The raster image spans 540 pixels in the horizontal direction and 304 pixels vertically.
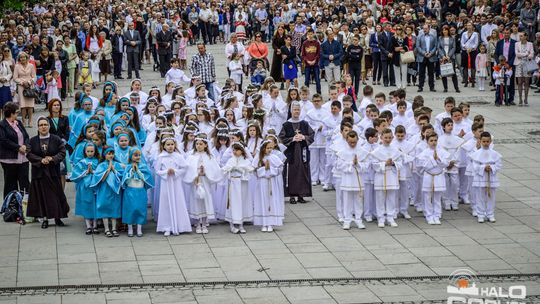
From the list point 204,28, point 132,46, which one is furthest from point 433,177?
point 204,28

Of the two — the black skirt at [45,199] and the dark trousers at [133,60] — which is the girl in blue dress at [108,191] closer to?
the black skirt at [45,199]

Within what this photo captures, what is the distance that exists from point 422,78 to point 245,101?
34.2 ft

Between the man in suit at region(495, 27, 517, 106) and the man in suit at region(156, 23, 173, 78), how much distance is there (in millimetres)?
10536

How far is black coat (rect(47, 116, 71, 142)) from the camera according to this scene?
2092 cm

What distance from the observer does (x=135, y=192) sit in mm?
18312

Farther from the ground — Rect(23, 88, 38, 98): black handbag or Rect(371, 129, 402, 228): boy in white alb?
Rect(23, 88, 38, 98): black handbag

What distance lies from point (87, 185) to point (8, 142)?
6.63ft

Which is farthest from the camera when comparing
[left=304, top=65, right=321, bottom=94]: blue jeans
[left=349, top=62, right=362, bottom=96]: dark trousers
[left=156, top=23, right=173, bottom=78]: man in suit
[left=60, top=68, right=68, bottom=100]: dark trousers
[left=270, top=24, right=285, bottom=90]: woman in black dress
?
[left=156, top=23, right=173, bottom=78]: man in suit

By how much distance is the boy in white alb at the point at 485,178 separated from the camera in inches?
751

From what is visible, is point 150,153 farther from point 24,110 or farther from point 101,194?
point 24,110

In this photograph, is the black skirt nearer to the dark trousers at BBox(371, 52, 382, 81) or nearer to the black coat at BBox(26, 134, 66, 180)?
the black coat at BBox(26, 134, 66, 180)

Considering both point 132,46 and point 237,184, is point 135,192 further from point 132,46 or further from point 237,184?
point 132,46

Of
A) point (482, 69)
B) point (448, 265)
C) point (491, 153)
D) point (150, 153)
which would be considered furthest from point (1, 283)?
point (482, 69)

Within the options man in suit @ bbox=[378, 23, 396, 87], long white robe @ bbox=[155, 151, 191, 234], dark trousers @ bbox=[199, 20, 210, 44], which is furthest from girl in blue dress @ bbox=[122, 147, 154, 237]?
dark trousers @ bbox=[199, 20, 210, 44]
